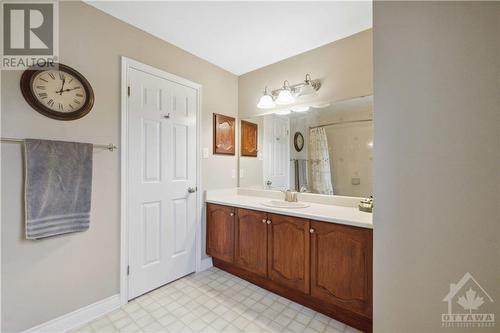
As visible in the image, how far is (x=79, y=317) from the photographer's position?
1.56 metres

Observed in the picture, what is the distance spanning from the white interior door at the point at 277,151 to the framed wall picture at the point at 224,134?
0.44 meters

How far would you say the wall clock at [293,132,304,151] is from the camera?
2357 millimetres

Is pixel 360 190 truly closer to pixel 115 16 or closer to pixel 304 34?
pixel 304 34

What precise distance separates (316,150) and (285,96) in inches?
26.2

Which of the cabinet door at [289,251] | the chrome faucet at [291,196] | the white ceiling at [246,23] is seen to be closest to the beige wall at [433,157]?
the cabinet door at [289,251]

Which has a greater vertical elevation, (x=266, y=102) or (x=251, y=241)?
(x=266, y=102)

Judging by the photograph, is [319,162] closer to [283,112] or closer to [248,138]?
[283,112]

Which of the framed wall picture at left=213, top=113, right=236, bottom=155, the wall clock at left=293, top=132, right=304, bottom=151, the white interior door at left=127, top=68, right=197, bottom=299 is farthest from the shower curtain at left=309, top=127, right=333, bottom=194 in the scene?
the white interior door at left=127, top=68, right=197, bottom=299

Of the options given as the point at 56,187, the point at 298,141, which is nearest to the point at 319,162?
the point at 298,141

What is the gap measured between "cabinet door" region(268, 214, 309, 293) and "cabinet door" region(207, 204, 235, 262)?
1.58 ft

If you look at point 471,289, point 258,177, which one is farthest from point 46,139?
point 471,289

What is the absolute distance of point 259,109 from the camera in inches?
104

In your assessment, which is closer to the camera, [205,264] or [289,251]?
[289,251]

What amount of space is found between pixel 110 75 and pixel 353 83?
6.92 ft
